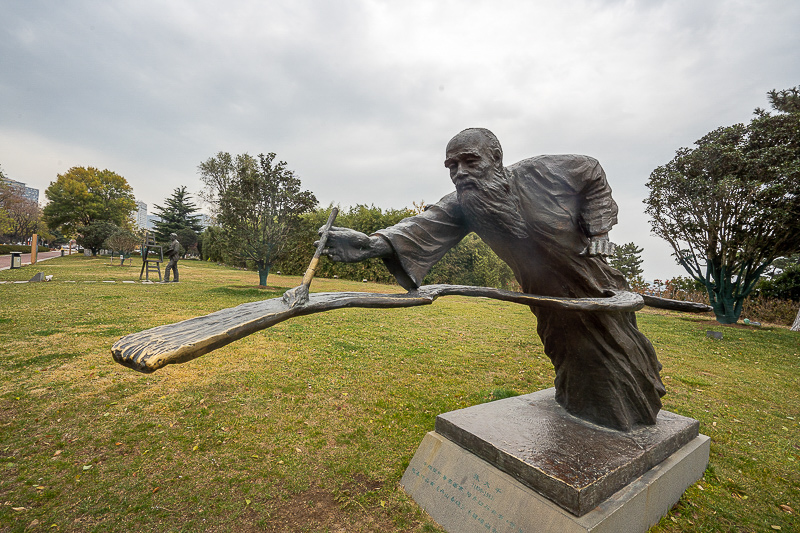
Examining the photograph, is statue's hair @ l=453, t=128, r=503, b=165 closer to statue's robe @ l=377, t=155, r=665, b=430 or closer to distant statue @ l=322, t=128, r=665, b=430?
distant statue @ l=322, t=128, r=665, b=430

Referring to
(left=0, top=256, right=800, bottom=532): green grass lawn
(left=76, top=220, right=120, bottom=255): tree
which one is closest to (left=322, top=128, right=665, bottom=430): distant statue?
(left=0, top=256, right=800, bottom=532): green grass lawn

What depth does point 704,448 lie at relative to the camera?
2756 mm

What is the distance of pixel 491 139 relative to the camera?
6.41ft

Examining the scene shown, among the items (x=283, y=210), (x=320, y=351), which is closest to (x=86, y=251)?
(x=283, y=210)

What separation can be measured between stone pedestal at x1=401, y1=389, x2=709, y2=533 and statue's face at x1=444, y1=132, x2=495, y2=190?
1.54 m

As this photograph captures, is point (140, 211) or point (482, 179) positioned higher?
point (140, 211)

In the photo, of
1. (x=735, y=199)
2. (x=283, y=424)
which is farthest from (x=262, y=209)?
(x=735, y=199)

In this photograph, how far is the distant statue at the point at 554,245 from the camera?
1949mm

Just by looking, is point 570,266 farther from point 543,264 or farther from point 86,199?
point 86,199

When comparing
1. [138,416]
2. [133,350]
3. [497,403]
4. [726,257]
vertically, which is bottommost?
[138,416]

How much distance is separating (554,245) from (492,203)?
0.49m

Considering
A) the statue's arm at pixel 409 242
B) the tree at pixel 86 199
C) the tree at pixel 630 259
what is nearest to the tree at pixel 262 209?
the statue's arm at pixel 409 242

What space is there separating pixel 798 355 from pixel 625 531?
27.0ft

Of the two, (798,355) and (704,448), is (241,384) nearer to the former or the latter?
(704,448)
